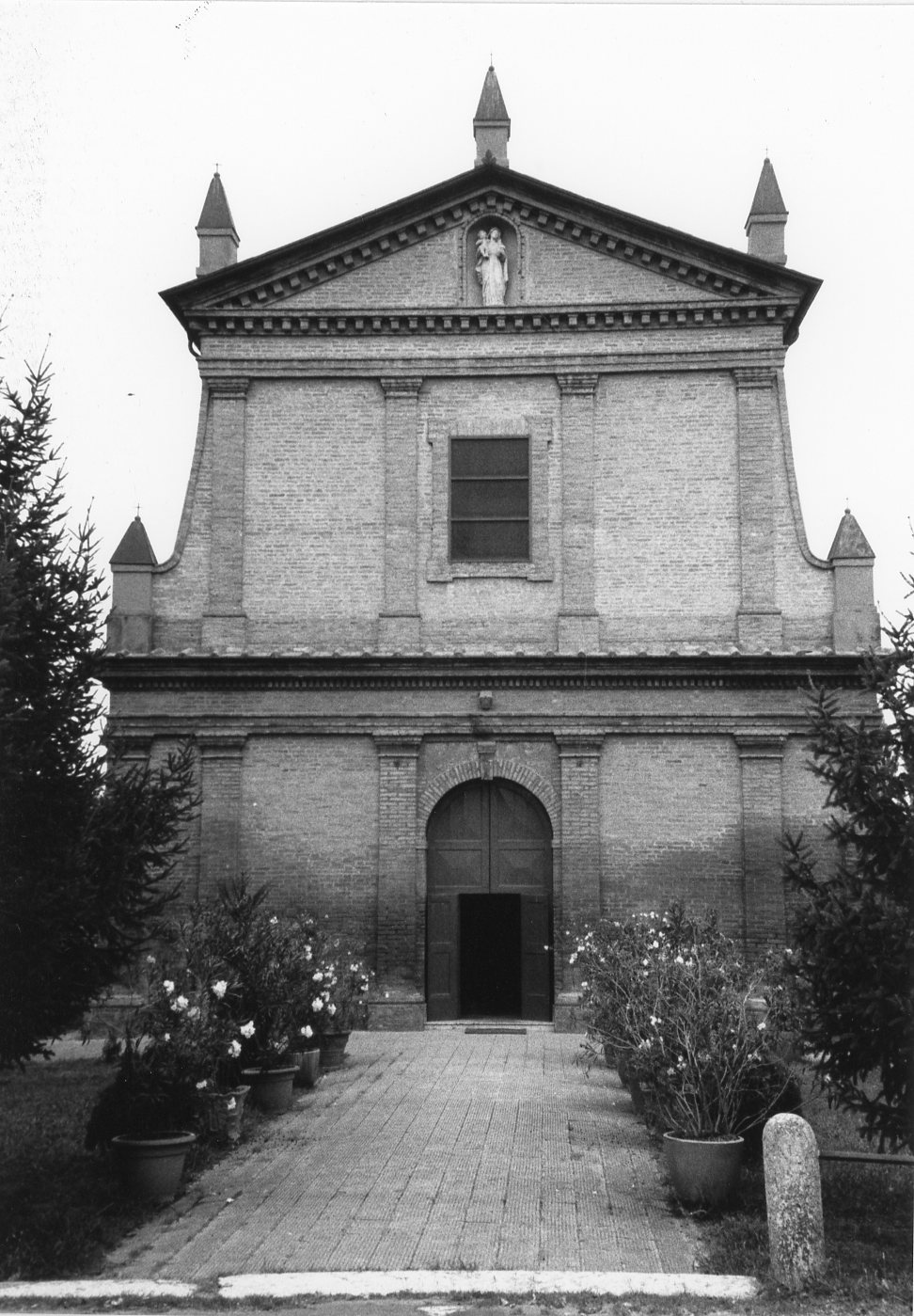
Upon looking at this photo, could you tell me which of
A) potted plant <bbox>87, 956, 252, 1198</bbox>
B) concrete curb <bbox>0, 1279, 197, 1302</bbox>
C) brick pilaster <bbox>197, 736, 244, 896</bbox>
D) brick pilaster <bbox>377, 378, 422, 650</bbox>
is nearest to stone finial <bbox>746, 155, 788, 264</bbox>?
brick pilaster <bbox>377, 378, 422, 650</bbox>

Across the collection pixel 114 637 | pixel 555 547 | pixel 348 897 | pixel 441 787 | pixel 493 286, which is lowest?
pixel 348 897

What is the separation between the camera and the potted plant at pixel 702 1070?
9125 millimetres

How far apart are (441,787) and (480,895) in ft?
5.65

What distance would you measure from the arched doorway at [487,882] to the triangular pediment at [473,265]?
7445 millimetres

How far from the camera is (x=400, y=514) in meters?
19.5

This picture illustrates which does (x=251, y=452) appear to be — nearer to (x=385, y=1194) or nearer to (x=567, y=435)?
(x=567, y=435)

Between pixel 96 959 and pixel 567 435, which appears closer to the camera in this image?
pixel 96 959

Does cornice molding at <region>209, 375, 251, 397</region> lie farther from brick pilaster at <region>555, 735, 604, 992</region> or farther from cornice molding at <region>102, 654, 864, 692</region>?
brick pilaster at <region>555, 735, 604, 992</region>

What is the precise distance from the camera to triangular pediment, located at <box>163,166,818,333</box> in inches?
769

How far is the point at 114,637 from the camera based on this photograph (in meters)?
19.1

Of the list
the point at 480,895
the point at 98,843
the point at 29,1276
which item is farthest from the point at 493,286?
the point at 29,1276

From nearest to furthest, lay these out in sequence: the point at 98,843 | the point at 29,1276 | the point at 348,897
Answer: the point at 29,1276 → the point at 98,843 → the point at 348,897

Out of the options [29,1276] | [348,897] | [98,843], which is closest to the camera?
[29,1276]

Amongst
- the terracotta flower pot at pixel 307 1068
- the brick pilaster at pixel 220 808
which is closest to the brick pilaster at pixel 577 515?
the brick pilaster at pixel 220 808
